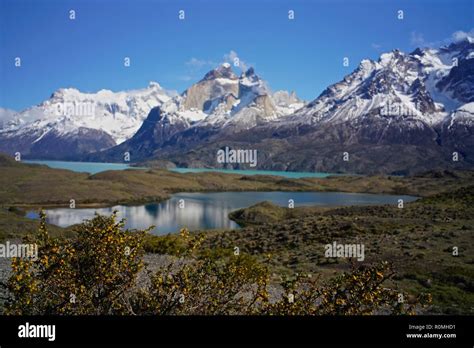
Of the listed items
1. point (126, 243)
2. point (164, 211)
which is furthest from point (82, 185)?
point (126, 243)

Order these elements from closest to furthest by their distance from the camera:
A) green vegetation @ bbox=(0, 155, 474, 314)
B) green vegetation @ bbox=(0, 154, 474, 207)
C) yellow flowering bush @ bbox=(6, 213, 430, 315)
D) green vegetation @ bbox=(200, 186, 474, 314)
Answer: yellow flowering bush @ bbox=(6, 213, 430, 315)
green vegetation @ bbox=(0, 155, 474, 314)
green vegetation @ bbox=(200, 186, 474, 314)
green vegetation @ bbox=(0, 154, 474, 207)

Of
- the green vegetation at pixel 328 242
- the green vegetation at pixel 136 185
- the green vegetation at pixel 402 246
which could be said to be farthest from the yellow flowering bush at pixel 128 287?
the green vegetation at pixel 136 185

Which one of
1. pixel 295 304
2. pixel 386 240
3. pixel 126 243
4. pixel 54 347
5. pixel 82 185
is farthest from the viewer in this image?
pixel 82 185

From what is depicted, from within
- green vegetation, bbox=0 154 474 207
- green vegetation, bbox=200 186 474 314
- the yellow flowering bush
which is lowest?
green vegetation, bbox=200 186 474 314

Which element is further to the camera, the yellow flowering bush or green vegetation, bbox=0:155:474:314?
green vegetation, bbox=0:155:474:314

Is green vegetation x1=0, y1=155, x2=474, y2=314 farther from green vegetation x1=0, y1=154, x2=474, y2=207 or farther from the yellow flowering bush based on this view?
green vegetation x1=0, y1=154, x2=474, y2=207

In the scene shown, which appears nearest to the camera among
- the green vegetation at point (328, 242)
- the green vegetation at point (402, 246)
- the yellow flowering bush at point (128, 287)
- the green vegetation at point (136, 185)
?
the yellow flowering bush at point (128, 287)

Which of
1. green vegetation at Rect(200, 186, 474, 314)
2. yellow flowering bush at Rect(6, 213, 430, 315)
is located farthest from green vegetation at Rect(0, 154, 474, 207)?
yellow flowering bush at Rect(6, 213, 430, 315)

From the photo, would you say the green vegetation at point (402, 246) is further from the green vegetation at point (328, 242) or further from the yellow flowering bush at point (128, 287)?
the yellow flowering bush at point (128, 287)

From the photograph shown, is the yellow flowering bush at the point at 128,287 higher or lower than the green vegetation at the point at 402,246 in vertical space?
higher

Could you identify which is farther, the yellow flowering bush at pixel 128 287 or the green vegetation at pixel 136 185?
the green vegetation at pixel 136 185

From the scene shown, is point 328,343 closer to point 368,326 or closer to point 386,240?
point 368,326
